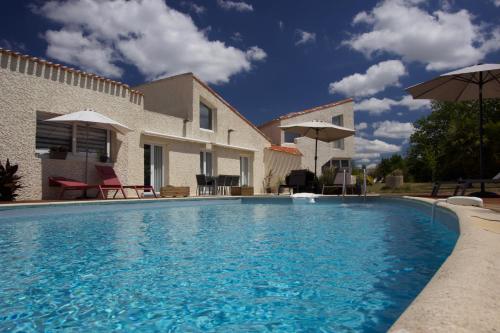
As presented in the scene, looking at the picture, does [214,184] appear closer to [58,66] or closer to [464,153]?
[58,66]

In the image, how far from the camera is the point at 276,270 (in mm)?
3289

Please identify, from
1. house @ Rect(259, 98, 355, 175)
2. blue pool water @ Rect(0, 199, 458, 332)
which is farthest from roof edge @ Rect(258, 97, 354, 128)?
blue pool water @ Rect(0, 199, 458, 332)

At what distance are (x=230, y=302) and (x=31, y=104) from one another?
10017 mm

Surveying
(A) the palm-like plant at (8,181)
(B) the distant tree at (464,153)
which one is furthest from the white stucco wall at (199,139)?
(B) the distant tree at (464,153)

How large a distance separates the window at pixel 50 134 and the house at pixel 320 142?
13.9m

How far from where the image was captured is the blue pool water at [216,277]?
7.07ft

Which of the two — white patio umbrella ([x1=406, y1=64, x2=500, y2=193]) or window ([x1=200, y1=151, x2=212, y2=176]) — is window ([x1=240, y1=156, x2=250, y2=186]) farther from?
white patio umbrella ([x1=406, y1=64, x2=500, y2=193])

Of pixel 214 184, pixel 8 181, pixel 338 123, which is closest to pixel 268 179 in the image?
pixel 214 184

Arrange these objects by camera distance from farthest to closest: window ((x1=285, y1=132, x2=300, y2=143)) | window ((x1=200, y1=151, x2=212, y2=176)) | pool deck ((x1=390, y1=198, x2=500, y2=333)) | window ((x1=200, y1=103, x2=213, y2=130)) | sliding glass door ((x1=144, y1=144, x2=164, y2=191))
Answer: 1. window ((x1=285, y1=132, x2=300, y2=143))
2. window ((x1=200, y1=103, x2=213, y2=130))
3. window ((x1=200, y1=151, x2=212, y2=176))
4. sliding glass door ((x1=144, y1=144, x2=164, y2=191))
5. pool deck ((x1=390, y1=198, x2=500, y2=333))

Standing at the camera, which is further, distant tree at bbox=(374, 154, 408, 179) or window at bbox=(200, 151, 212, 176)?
distant tree at bbox=(374, 154, 408, 179)

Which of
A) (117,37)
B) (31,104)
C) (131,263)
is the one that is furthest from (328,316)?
(117,37)

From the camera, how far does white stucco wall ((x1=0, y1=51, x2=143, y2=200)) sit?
9.59 metres

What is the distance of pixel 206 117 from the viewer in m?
17.5

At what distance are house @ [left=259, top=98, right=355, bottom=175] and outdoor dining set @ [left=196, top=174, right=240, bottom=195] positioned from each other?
7.31 meters
